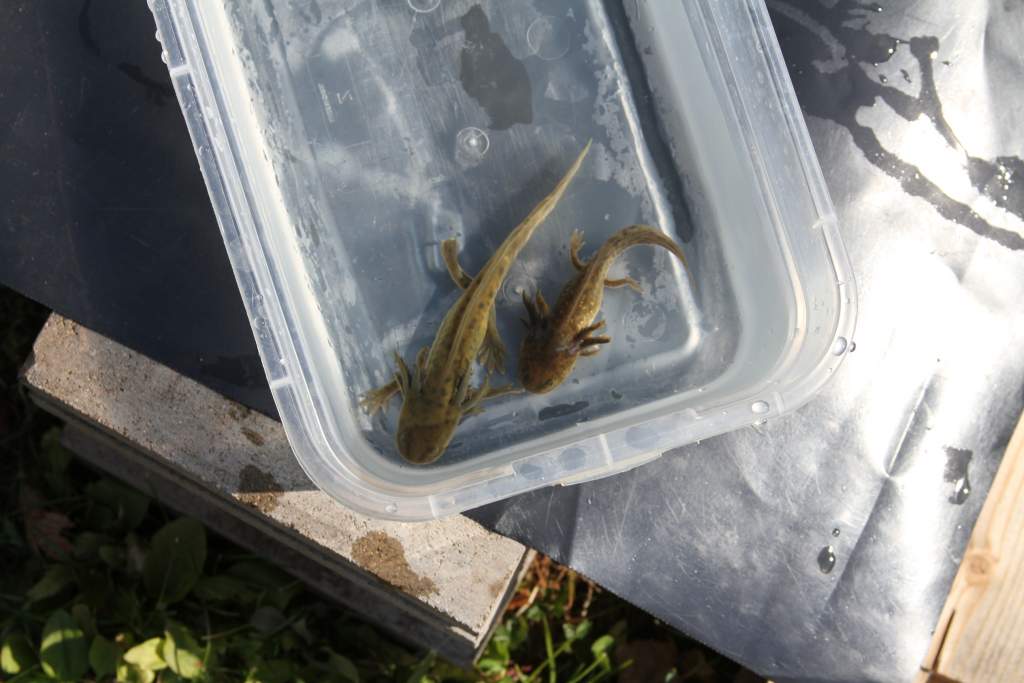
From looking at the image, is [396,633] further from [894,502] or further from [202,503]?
[894,502]

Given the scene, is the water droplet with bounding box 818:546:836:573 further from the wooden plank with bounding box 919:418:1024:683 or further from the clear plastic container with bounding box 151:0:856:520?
the clear plastic container with bounding box 151:0:856:520

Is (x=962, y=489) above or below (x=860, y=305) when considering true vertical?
below

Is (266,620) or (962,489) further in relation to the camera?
(266,620)

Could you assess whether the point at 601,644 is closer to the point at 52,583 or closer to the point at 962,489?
the point at 962,489

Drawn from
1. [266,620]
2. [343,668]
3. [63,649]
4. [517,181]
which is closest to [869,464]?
[517,181]

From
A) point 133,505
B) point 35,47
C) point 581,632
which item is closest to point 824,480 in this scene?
point 581,632
